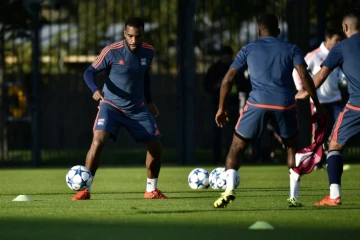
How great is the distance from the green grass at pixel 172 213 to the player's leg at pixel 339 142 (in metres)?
0.19

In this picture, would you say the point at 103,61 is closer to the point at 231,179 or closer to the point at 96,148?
the point at 96,148

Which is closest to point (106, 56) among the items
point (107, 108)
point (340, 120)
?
point (107, 108)

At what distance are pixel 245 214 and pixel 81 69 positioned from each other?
16337mm

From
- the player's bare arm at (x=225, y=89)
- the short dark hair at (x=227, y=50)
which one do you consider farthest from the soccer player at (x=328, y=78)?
the player's bare arm at (x=225, y=89)

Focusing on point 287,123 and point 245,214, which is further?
point 287,123

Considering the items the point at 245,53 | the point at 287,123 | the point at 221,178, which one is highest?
the point at 245,53

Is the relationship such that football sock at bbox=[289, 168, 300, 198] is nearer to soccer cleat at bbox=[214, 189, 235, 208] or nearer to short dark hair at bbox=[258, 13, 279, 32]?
soccer cleat at bbox=[214, 189, 235, 208]

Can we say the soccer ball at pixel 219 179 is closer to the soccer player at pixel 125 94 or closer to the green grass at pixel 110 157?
the soccer player at pixel 125 94

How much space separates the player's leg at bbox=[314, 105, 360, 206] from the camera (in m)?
10.8

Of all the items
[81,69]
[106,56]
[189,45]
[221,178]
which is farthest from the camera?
[81,69]

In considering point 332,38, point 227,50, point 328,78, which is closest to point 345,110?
point 332,38

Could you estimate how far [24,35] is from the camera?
22750 mm

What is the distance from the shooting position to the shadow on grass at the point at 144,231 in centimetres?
823

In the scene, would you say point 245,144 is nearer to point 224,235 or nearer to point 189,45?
point 224,235
